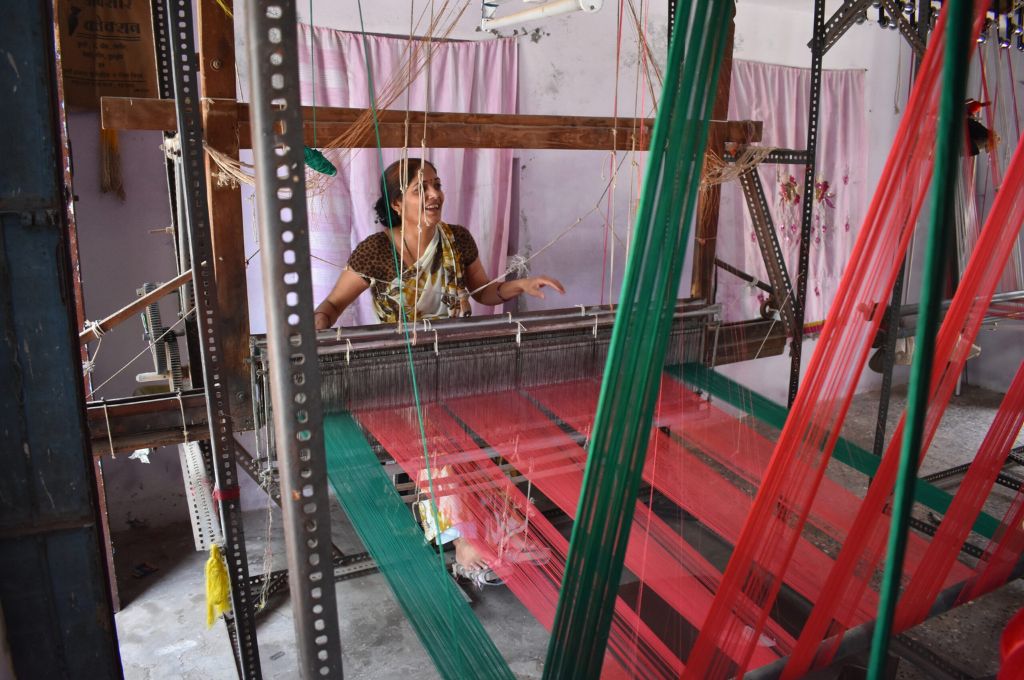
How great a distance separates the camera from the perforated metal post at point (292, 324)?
29.9 inches

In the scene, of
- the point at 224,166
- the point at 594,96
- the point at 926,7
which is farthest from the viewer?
the point at 594,96

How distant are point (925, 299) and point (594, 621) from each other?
28.8 inches

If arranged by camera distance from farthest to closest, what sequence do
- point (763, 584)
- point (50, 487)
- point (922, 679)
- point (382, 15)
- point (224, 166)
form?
point (382, 15), point (922, 679), point (224, 166), point (763, 584), point (50, 487)

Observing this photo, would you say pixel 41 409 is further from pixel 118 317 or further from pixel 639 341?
pixel 639 341

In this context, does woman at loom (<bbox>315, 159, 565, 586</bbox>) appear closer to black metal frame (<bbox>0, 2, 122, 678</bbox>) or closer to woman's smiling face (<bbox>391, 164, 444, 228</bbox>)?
woman's smiling face (<bbox>391, 164, 444, 228</bbox>)

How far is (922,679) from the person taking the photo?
266 cm

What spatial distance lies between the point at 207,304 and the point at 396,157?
203 centimetres

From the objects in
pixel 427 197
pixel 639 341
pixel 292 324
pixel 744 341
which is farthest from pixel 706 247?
pixel 292 324

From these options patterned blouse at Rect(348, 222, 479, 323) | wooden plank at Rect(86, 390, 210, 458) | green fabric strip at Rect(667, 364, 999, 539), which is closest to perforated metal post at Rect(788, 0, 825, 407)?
green fabric strip at Rect(667, 364, 999, 539)

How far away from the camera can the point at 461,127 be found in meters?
2.47

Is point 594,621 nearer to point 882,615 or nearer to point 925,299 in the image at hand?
point 882,615

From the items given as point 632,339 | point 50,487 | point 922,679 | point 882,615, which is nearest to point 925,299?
point 882,615

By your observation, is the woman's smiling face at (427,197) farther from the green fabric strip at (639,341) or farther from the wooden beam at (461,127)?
the green fabric strip at (639,341)

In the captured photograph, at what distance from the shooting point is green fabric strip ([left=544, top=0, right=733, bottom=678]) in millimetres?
852
